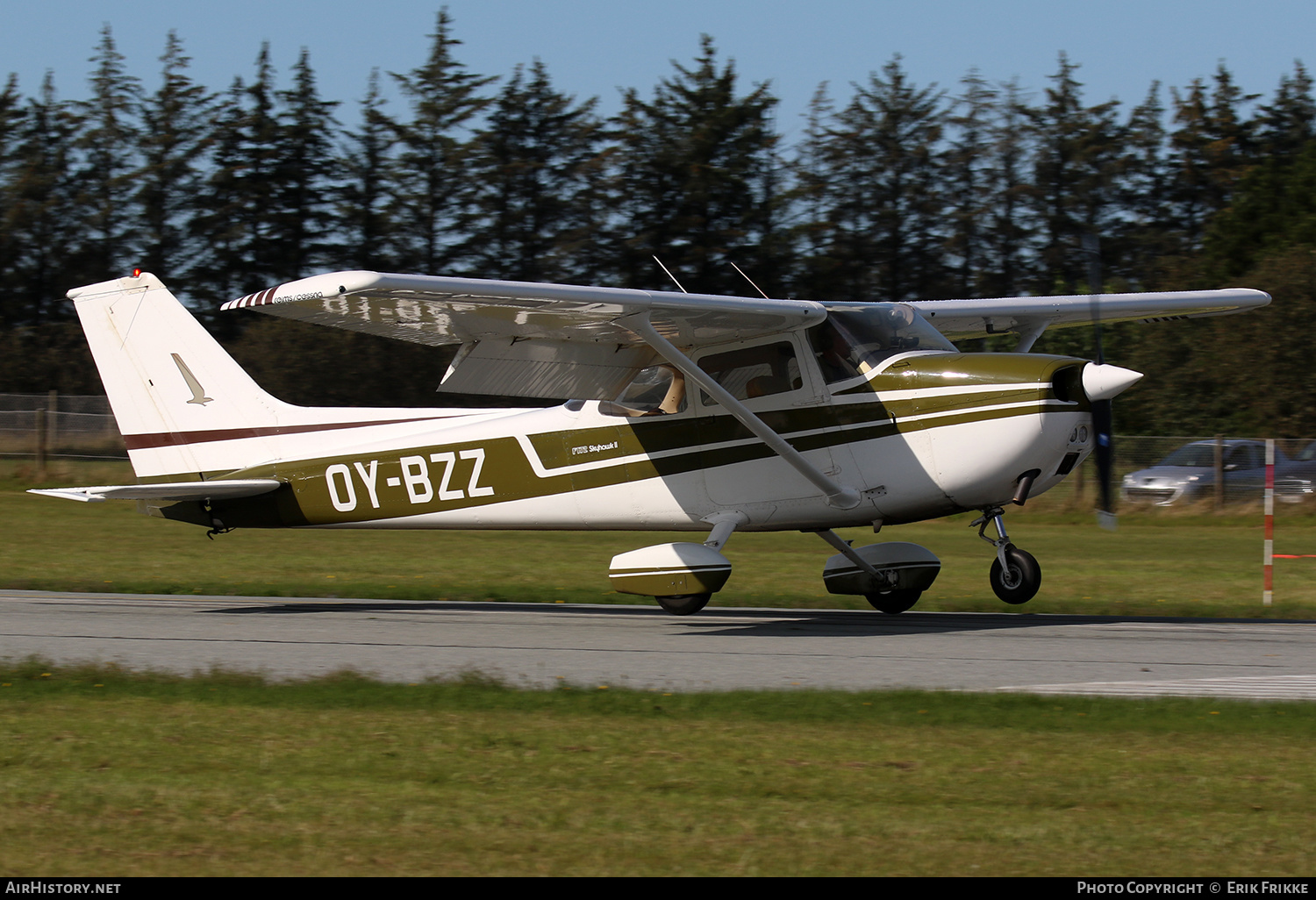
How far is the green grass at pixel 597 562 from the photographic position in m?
13.9

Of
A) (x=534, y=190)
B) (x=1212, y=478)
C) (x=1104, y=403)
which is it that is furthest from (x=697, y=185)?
(x=1104, y=403)

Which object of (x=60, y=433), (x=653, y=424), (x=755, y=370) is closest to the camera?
(x=755, y=370)

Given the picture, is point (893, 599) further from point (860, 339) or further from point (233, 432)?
point (233, 432)

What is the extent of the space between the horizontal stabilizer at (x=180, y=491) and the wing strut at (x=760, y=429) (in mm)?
4288

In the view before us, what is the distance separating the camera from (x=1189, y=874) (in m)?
4.11

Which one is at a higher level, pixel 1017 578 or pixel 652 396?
pixel 652 396

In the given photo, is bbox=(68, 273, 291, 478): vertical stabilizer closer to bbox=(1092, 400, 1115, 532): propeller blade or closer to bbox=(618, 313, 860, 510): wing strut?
bbox=(618, 313, 860, 510): wing strut

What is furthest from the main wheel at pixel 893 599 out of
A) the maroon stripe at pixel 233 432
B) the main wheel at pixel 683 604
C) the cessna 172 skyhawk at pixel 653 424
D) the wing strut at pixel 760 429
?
the maroon stripe at pixel 233 432

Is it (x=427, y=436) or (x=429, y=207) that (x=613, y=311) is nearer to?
(x=427, y=436)

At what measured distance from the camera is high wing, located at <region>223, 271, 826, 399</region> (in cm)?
880

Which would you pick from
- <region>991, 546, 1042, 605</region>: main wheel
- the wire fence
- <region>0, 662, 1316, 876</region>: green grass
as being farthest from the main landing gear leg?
the wire fence

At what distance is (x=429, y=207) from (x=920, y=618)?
119 ft

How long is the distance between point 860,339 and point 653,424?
194 cm

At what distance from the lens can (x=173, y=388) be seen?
42.3 feet
